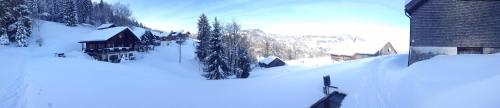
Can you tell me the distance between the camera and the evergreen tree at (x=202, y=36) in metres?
63.7

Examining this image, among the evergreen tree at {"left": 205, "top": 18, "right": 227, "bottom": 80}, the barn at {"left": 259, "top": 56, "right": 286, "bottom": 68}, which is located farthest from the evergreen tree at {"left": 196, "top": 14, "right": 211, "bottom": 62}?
the evergreen tree at {"left": 205, "top": 18, "right": 227, "bottom": 80}

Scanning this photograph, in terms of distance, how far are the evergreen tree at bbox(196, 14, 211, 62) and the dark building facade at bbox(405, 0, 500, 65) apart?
4402 centimetres

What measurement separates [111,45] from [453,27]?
155 ft

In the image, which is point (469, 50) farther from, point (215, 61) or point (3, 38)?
point (3, 38)

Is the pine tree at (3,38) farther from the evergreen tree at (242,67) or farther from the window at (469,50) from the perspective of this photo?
the window at (469,50)

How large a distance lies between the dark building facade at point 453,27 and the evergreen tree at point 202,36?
44.0 metres

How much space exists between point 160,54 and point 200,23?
28.5 ft

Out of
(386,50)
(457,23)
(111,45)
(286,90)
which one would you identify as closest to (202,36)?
(111,45)

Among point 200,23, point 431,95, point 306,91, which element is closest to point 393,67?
point 306,91

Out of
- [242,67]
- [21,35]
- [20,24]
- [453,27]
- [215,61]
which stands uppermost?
[20,24]

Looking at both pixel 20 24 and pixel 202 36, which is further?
pixel 202 36

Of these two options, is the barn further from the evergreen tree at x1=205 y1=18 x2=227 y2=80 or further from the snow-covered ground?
the snow-covered ground

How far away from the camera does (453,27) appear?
19.6 m

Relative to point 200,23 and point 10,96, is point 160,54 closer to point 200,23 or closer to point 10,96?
point 200,23
